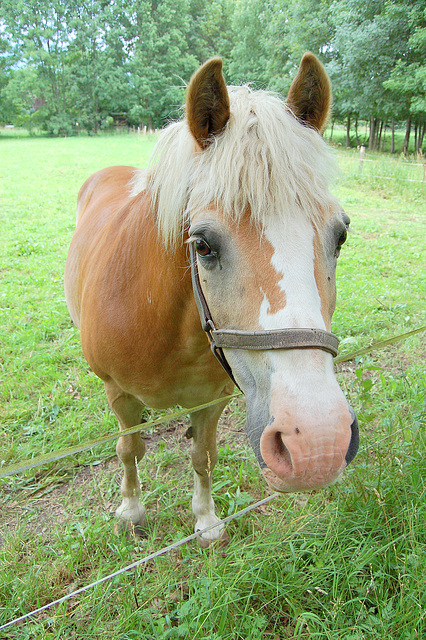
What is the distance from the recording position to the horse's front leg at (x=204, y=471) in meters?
2.19

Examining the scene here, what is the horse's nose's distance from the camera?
0.96 metres

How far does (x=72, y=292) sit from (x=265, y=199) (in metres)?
2.24

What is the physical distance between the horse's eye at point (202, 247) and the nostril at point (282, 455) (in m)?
0.60

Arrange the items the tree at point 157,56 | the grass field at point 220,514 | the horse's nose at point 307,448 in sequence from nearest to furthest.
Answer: the horse's nose at point 307,448 < the grass field at point 220,514 < the tree at point 157,56

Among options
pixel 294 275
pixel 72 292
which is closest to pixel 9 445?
pixel 72 292

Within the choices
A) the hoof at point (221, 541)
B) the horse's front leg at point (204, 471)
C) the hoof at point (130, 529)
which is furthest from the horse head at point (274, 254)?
the hoof at point (130, 529)

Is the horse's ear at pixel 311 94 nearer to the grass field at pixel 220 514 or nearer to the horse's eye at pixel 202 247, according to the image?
the grass field at pixel 220 514

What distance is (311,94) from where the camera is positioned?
145 centimetres

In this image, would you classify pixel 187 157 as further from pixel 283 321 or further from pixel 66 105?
pixel 66 105

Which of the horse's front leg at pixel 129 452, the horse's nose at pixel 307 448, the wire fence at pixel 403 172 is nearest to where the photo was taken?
the horse's nose at pixel 307 448

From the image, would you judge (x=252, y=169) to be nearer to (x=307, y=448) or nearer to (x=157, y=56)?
(x=307, y=448)

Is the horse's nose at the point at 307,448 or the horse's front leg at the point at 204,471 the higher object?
the horse's nose at the point at 307,448

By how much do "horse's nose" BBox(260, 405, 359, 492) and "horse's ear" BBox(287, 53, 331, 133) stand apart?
3.71ft

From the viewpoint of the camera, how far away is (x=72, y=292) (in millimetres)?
3023
